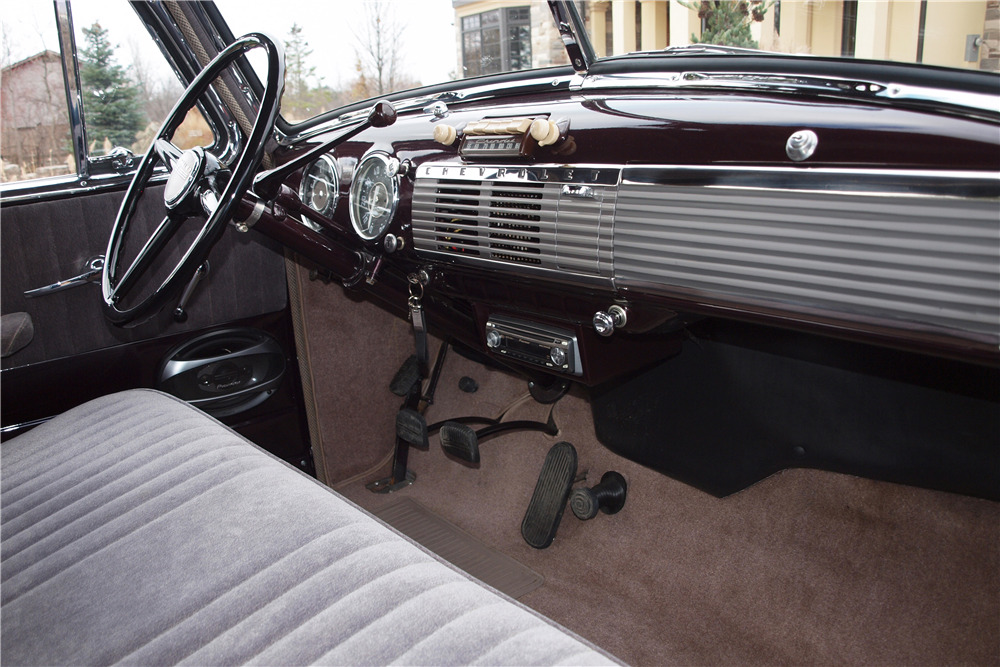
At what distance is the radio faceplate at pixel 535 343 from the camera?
1.74 m

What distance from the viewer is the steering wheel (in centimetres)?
162

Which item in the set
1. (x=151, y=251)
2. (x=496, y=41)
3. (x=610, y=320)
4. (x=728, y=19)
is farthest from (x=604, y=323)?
(x=151, y=251)

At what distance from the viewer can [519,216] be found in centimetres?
156

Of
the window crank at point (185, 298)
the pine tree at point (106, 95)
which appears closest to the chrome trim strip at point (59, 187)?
Result: the pine tree at point (106, 95)

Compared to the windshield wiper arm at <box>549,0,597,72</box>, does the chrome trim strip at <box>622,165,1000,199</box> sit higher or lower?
lower

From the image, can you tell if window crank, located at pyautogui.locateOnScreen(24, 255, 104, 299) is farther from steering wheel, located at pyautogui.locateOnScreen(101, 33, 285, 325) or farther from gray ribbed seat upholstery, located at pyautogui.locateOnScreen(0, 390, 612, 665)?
gray ribbed seat upholstery, located at pyautogui.locateOnScreen(0, 390, 612, 665)

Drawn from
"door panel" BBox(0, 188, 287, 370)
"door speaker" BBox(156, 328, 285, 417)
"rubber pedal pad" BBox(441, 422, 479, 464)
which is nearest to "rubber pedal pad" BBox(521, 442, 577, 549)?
"rubber pedal pad" BBox(441, 422, 479, 464)

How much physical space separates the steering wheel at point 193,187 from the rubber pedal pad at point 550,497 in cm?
120

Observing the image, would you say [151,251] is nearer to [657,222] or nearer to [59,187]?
[59,187]

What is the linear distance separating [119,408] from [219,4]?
1.24 m

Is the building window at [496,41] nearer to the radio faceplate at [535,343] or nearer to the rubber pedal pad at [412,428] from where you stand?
the radio faceplate at [535,343]

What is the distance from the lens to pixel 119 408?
170cm

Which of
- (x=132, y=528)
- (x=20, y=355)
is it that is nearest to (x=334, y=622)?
(x=132, y=528)

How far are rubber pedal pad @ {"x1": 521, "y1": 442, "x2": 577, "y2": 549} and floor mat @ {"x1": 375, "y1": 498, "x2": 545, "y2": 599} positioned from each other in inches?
4.1
